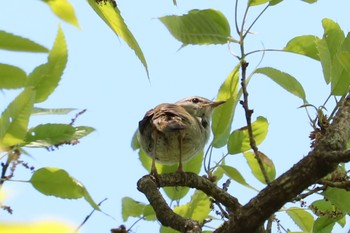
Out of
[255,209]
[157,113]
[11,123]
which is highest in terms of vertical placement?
[157,113]

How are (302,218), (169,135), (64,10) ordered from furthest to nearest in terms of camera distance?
(169,135)
(302,218)
(64,10)

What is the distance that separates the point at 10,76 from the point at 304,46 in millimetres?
2202

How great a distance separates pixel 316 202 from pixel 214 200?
2.01ft

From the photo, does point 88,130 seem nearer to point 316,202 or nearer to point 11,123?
point 11,123

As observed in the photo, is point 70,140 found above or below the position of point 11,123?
above

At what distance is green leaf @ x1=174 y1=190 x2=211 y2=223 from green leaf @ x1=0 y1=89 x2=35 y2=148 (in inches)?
65.2

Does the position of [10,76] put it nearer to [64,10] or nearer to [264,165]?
[64,10]

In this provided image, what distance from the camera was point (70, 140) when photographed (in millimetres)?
2223

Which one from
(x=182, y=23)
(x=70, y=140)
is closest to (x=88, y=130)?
(x=70, y=140)

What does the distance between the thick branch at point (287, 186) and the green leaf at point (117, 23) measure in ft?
3.32

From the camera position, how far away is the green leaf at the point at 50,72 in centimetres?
194

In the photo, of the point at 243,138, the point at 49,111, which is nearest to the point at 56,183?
the point at 49,111

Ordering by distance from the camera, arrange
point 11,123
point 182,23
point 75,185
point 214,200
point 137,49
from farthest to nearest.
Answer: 1. point 214,200
2. point 182,23
3. point 75,185
4. point 11,123
5. point 137,49

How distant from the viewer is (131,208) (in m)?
3.41
